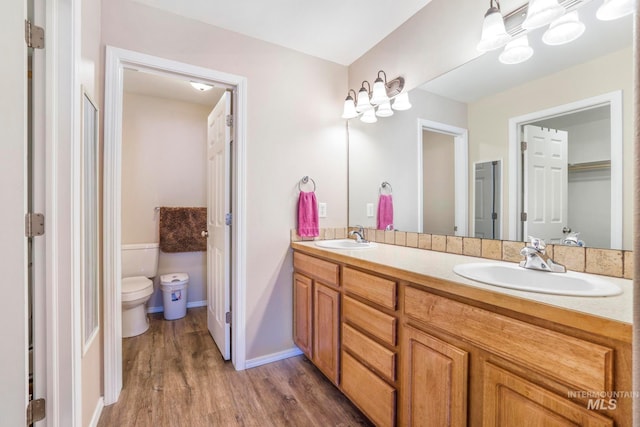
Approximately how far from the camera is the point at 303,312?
6.47 feet

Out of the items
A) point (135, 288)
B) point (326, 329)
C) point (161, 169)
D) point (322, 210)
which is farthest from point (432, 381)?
point (161, 169)

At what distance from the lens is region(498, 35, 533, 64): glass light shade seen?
125cm

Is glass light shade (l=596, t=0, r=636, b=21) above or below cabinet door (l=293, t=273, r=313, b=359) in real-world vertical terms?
above

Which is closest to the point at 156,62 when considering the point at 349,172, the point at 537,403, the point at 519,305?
the point at 349,172

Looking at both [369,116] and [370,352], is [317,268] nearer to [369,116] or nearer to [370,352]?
[370,352]

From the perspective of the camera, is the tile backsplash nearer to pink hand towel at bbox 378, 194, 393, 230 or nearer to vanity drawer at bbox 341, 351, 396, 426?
pink hand towel at bbox 378, 194, 393, 230

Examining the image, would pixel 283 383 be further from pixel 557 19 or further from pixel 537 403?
pixel 557 19

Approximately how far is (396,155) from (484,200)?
74cm

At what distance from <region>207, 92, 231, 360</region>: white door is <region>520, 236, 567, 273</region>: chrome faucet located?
5.80 feet

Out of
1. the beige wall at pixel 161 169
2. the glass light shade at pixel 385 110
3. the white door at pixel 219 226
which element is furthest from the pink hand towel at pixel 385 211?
the beige wall at pixel 161 169

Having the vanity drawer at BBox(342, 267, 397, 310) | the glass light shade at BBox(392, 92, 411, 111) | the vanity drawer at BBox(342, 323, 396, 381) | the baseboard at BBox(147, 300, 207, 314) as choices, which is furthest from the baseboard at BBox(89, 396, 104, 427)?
the glass light shade at BBox(392, 92, 411, 111)

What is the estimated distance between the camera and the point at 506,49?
1.31 metres

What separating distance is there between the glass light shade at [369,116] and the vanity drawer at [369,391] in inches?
64.9

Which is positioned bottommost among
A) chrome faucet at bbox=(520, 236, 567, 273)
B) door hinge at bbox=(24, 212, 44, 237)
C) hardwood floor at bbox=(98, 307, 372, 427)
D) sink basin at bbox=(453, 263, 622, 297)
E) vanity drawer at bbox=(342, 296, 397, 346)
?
hardwood floor at bbox=(98, 307, 372, 427)
